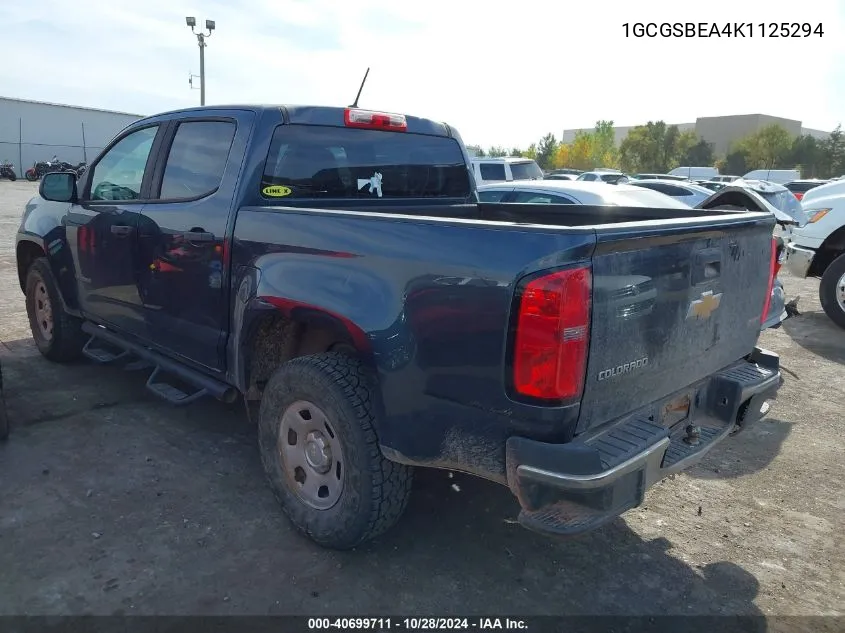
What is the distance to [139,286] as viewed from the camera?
404 centimetres

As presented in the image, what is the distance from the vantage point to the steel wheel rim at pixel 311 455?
2936 mm

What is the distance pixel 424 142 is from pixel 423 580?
2.61 metres

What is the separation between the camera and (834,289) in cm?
756

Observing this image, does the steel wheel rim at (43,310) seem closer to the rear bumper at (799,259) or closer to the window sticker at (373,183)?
the window sticker at (373,183)

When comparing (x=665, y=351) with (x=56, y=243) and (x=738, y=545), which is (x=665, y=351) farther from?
(x=56, y=243)

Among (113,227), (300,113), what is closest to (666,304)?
(300,113)

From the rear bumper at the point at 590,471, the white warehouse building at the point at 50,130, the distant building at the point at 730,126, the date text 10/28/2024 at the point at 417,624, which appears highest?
the distant building at the point at 730,126

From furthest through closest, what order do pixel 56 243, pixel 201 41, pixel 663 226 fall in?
1. pixel 201 41
2. pixel 56 243
3. pixel 663 226

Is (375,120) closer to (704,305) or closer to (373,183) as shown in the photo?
(373,183)

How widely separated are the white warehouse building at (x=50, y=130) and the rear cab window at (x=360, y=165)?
4419 cm

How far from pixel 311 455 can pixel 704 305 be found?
1.85 metres

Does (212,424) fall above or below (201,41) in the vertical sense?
below

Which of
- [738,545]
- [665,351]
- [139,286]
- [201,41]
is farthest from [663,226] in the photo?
[201,41]

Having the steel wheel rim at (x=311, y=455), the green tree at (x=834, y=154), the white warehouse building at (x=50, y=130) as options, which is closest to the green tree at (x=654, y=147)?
the green tree at (x=834, y=154)
